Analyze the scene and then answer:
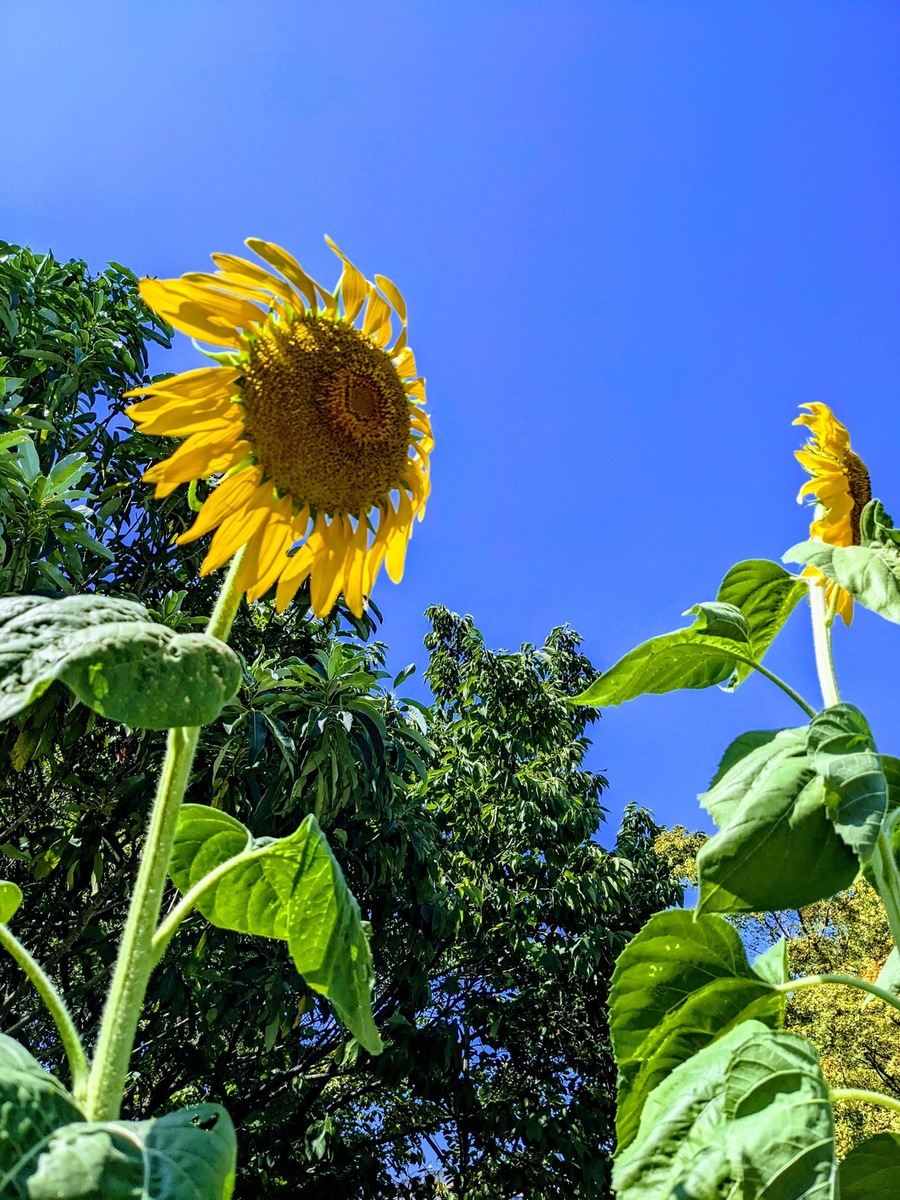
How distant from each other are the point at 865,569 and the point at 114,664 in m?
0.77

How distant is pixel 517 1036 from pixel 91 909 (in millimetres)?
5155

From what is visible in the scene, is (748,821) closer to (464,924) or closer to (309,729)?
(309,729)

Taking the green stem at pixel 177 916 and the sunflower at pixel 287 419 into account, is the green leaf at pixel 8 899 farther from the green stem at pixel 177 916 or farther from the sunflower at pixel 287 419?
the sunflower at pixel 287 419

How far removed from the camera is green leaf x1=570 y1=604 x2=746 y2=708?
1.16m

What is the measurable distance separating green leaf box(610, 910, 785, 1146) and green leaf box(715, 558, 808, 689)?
1.04ft

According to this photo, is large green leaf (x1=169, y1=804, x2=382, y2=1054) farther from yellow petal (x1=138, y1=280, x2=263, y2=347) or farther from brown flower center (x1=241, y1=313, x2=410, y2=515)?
yellow petal (x1=138, y1=280, x2=263, y2=347)

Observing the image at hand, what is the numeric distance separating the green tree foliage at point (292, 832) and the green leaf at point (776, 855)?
1.92m

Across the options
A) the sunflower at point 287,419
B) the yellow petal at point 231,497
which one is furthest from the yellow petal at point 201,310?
the yellow petal at point 231,497

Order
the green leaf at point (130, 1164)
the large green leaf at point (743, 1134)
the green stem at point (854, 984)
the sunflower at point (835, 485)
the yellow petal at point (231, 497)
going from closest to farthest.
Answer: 1. the green leaf at point (130, 1164)
2. the large green leaf at point (743, 1134)
3. the green stem at point (854, 984)
4. the yellow petal at point (231, 497)
5. the sunflower at point (835, 485)

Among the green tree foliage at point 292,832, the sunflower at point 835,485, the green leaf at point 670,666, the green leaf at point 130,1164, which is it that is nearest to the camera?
the green leaf at point 130,1164

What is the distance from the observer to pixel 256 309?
1096 mm

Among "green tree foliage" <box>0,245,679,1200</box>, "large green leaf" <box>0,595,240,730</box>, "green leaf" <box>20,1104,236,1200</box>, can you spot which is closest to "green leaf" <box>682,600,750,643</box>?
"large green leaf" <box>0,595,240,730</box>

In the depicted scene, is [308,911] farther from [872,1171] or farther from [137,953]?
[872,1171]

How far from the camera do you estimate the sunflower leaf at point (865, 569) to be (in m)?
1.03
